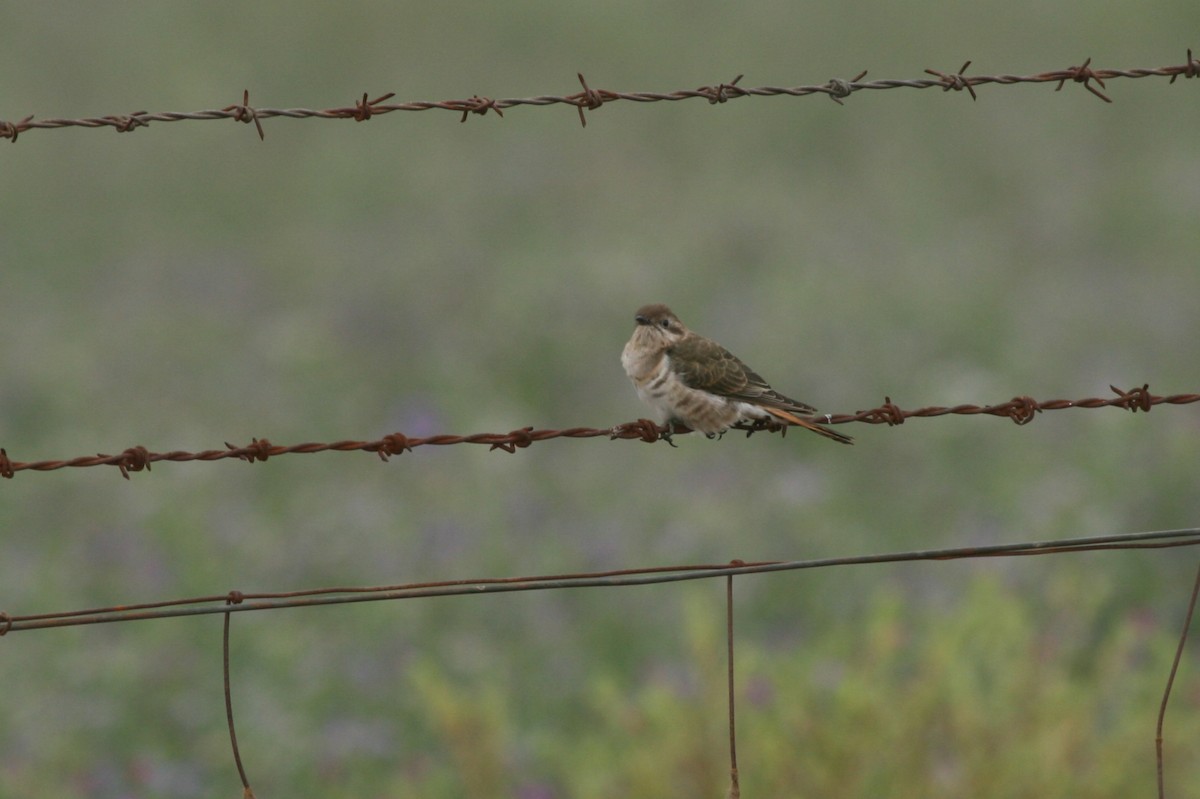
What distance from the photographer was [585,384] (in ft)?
39.3

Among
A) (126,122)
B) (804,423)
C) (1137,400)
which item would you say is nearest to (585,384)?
(804,423)

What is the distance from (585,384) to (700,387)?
20.0 feet

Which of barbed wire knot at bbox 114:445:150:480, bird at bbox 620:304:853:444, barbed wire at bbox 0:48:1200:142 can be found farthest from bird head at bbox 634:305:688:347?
barbed wire knot at bbox 114:445:150:480

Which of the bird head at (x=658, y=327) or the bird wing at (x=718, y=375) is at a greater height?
the bird head at (x=658, y=327)

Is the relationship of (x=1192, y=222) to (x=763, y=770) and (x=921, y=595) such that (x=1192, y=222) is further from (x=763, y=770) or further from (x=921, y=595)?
(x=763, y=770)

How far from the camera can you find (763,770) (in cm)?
661

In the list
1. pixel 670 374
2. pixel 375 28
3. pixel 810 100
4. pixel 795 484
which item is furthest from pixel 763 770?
pixel 375 28

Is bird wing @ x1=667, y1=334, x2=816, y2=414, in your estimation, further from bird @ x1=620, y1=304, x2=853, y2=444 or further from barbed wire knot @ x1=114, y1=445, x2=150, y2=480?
barbed wire knot @ x1=114, y1=445, x2=150, y2=480

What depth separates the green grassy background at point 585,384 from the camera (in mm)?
7227

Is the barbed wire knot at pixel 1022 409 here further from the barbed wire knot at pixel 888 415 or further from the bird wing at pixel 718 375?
the bird wing at pixel 718 375

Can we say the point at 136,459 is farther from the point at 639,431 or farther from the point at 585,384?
the point at 585,384

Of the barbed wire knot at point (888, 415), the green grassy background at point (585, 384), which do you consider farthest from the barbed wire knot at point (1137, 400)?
the green grassy background at point (585, 384)

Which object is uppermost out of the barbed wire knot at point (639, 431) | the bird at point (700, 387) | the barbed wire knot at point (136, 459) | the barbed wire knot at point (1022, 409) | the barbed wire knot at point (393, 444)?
the bird at point (700, 387)

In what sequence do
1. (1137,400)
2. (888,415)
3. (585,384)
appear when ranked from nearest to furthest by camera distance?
1. (1137,400)
2. (888,415)
3. (585,384)
